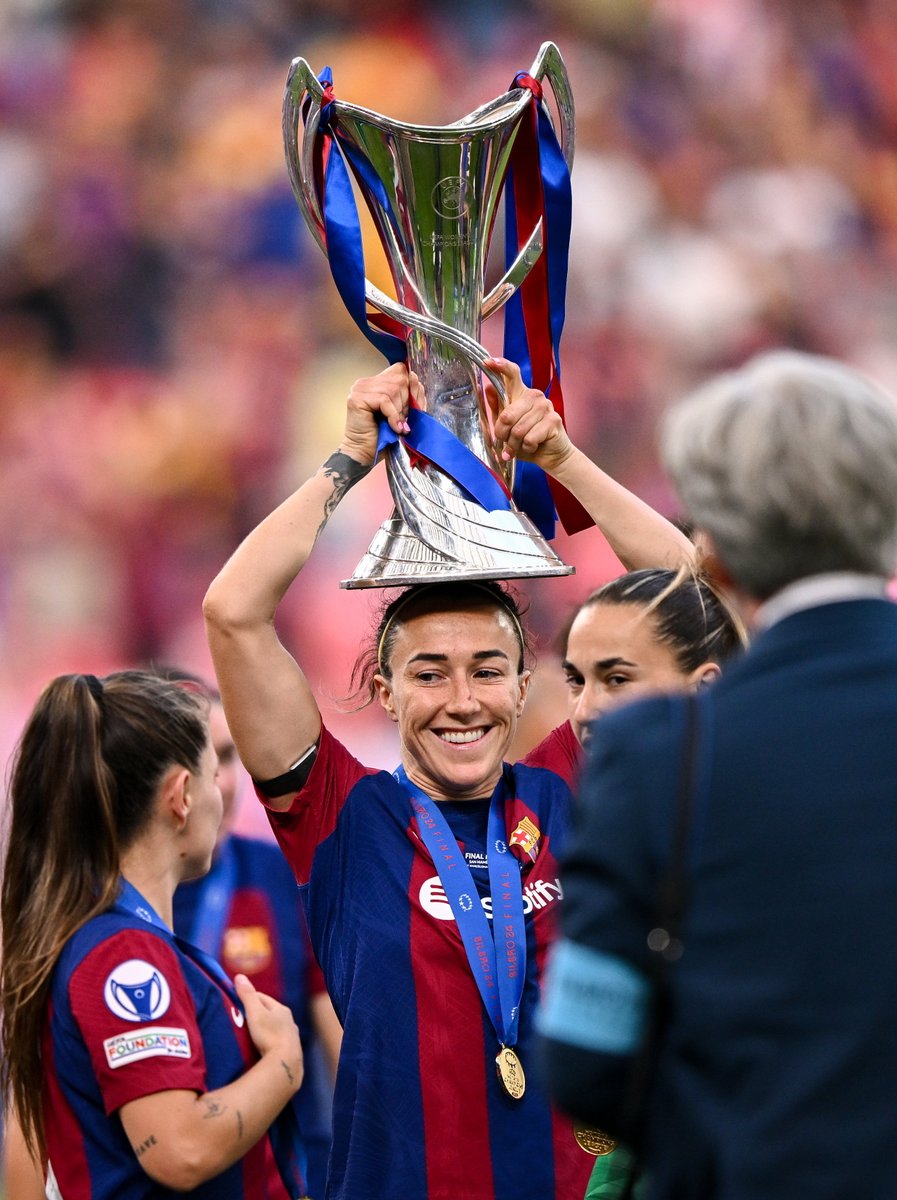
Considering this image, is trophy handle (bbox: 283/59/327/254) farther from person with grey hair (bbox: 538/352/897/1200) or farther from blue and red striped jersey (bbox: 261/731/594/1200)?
person with grey hair (bbox: 538/352/897/1200)

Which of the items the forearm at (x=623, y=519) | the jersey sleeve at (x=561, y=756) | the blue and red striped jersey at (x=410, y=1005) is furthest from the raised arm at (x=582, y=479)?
the blue and red striped jersey at (x=410, y=1005)

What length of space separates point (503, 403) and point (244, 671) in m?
0.61

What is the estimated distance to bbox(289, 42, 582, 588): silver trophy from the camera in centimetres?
219

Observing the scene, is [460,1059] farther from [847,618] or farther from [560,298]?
[560,298]

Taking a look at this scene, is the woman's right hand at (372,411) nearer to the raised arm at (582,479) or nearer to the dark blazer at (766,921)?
the raised arm at (582,479)

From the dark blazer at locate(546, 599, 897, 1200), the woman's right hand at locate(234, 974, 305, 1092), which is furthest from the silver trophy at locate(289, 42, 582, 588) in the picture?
the dark blazer at locate(546, 599, 897, 1200)

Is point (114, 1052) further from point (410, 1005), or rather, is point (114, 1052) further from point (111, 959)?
point (410, 1005)

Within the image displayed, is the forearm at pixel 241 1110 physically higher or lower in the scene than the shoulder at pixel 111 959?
lower

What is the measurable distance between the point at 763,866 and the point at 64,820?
126 centimetres

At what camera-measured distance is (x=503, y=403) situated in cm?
237

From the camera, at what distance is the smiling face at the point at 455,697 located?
2.24 metres

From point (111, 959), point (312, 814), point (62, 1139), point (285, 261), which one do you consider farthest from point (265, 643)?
point (285, 261)

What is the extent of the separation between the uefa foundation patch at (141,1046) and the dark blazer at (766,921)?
88cm

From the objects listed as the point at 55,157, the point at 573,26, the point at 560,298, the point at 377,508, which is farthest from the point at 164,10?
the point at 560,298
